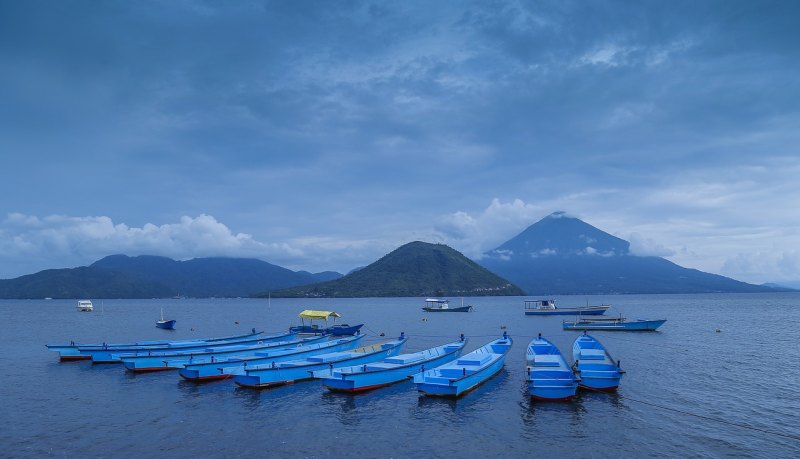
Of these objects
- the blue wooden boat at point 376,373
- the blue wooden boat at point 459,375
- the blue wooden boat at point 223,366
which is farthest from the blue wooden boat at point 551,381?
the blue wooden boat at point 223,366

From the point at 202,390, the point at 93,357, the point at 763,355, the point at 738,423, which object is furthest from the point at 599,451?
the point at 93,357

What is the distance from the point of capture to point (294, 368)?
38406 mm

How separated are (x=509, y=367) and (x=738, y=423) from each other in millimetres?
19892

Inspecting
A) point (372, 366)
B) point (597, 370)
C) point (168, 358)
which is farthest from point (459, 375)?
point (168, 358)

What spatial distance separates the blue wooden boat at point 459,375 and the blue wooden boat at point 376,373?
326cm

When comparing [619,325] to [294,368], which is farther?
[619,325]

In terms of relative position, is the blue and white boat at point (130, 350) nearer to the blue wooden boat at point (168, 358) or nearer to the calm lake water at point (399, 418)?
the blue wooden boat at point (168, 358)

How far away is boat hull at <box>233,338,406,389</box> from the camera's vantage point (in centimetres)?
3625

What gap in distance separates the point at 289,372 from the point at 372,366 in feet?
21.3

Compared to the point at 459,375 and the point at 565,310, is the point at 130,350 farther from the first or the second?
the point at 565,310

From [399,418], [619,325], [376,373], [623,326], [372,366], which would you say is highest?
[372,366]

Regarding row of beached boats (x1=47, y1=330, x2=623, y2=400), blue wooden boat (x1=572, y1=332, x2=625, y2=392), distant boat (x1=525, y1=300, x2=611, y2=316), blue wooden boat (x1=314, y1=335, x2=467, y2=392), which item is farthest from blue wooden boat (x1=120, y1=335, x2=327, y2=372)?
distant boat (x1=525, y1=300, x2=611, y2=316)

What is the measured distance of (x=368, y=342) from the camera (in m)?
70.5

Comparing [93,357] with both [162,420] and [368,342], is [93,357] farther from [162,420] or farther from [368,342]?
[368,342]
